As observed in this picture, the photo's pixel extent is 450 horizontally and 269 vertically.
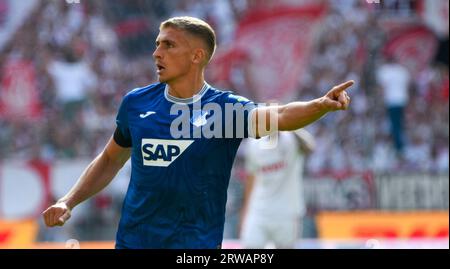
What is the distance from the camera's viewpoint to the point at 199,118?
5.87 metres

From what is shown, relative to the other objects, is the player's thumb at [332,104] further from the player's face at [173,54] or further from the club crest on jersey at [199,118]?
the player's face at [173,54]

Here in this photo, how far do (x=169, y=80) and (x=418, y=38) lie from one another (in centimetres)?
1222

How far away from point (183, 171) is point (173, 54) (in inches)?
28.1

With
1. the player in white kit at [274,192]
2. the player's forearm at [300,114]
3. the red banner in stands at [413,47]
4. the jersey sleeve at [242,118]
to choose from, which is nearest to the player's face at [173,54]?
the jersey sleeve at [242,118]

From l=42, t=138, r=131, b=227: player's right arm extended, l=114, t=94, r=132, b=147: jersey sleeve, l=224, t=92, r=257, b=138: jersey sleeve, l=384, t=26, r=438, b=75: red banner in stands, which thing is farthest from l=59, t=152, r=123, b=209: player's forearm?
l=384, t=26, r=438, b=75: red banner in stands

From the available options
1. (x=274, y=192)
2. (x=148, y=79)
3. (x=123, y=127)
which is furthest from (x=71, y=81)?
(x=123, y=127)

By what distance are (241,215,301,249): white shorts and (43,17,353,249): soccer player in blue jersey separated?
574cm

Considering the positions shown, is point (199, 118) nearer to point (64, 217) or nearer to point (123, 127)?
point (123, 127)

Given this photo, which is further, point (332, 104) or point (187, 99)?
point (187, 99)

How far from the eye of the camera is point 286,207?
11.6 metres

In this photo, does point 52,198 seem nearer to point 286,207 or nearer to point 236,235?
point 236,235

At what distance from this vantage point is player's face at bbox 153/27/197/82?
5.90 meters

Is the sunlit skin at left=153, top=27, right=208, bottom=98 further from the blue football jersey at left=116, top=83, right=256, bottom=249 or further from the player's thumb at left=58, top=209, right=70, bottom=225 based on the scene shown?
the player's thumb at left=58, top=209, right=70, bottom=225

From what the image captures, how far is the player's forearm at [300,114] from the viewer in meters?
5.33
